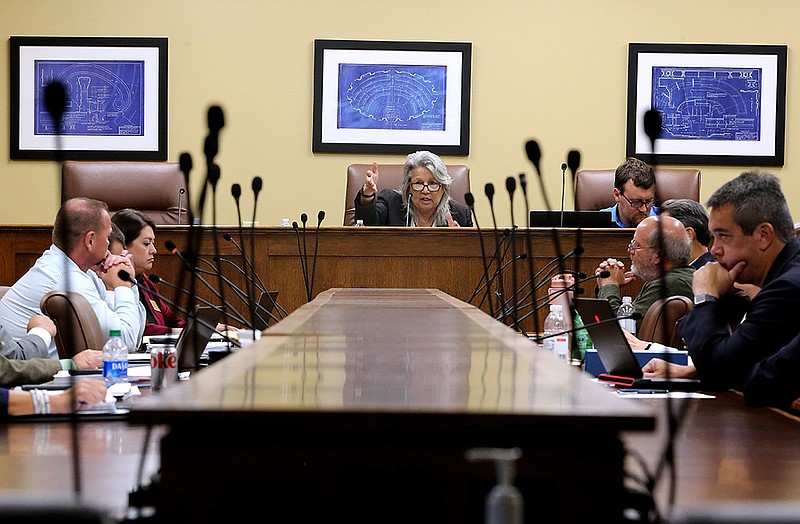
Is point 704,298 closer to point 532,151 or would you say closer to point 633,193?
point 532,151

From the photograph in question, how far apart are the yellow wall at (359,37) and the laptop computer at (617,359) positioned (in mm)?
4003

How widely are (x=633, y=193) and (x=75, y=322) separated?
10.8ft

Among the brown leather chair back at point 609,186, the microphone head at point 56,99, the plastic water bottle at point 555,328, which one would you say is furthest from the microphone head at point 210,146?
the brown leather chair back at point 609,186

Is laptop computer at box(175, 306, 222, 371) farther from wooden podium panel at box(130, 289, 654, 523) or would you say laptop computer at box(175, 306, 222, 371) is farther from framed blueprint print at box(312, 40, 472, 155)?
framed blueprint print at box(312, 40, 472, 155)

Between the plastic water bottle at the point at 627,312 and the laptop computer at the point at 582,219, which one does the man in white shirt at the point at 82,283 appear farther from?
the laptop computer at the point at 582,219

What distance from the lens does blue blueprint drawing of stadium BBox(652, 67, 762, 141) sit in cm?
651

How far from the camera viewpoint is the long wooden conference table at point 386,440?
0.81m

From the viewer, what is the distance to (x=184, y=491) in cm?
92

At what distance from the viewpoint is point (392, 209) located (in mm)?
5438

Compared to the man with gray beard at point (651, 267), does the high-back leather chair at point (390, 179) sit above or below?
Answer: above

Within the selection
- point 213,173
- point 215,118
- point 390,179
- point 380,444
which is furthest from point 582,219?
point 380,444

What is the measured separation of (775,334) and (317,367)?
1.60 meters

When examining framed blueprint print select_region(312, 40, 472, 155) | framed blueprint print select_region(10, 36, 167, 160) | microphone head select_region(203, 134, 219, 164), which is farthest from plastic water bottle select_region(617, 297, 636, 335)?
framed blueprint print select_region(10, 36, 167, 160)

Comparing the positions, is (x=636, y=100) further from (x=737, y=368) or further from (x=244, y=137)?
(x=737, y=368)
